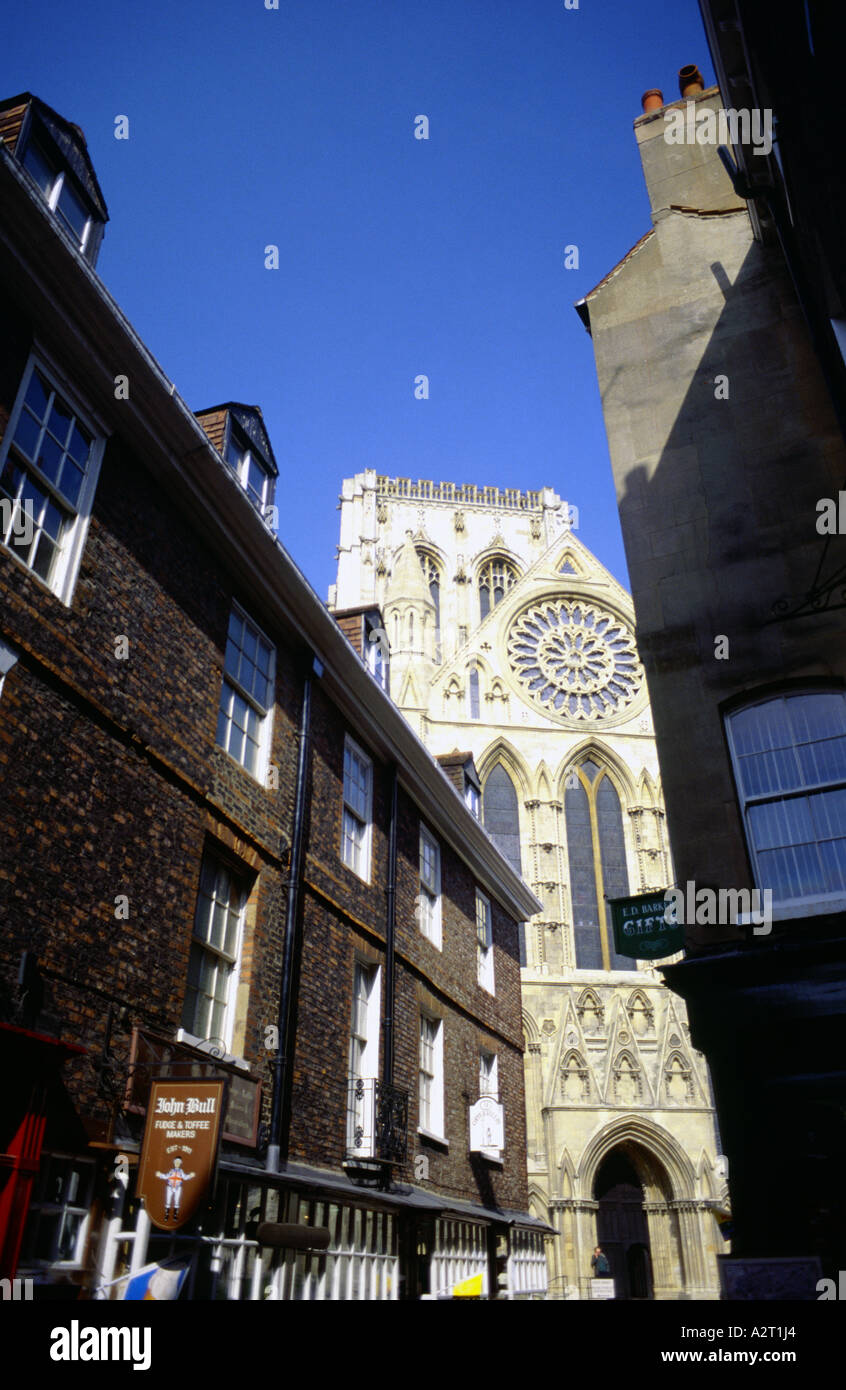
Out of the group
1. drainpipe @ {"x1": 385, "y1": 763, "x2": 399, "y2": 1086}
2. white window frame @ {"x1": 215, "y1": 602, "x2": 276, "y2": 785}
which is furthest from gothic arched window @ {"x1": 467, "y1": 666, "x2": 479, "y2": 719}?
white window frame @ {"x1": 215, "y1": 602, "x2": 276, "y2": 785}

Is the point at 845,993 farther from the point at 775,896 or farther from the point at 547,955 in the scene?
the point at 547,955

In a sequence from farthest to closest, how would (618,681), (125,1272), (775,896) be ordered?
(618,681)
(775,896)
(125,1272)

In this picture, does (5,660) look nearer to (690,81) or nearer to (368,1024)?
(368,1024)

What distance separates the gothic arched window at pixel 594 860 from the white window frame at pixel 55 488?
25139 millimetres

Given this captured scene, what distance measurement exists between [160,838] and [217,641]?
234 cm

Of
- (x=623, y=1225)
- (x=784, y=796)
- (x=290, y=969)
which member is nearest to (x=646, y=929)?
(x=784, y=796)

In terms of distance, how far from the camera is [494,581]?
58812 millimetres

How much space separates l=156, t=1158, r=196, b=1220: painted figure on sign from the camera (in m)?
6.23

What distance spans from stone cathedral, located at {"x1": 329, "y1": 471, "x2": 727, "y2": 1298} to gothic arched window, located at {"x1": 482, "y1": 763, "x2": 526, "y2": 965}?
0.07 metres

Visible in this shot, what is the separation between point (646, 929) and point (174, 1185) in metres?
4.88

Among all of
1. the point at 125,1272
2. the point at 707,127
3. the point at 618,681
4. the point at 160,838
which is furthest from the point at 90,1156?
the point at 618,681

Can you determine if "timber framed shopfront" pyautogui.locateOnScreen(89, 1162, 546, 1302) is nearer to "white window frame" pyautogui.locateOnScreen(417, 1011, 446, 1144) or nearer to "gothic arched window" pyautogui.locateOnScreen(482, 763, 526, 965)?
"white window frame" pyautogui.locateOnScreen(417, 1011, 446, 1144)

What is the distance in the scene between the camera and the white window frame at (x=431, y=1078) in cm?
1313

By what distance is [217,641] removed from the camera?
971 cm
